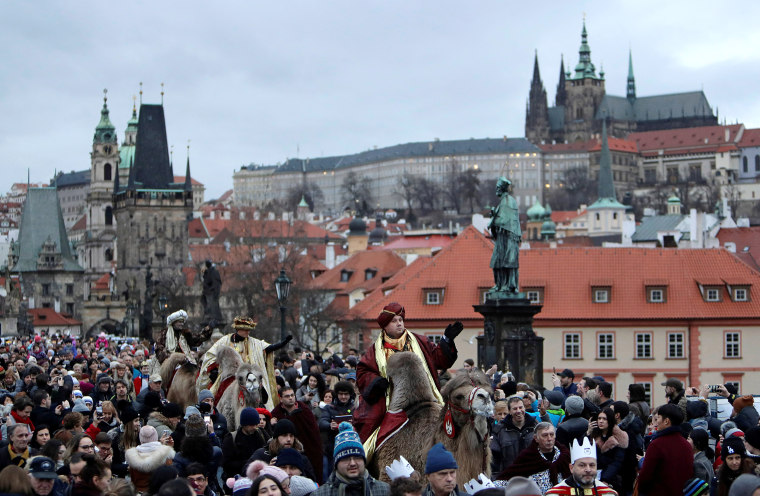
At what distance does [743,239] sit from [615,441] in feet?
224

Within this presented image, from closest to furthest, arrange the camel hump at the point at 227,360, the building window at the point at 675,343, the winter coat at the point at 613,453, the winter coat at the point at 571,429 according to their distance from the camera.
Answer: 1. the winter coat at the point at 613,453
2. the winter coat at the point at 571,429
3. the camel hump at the point at 227,360
4. the building window at the point at 675,343

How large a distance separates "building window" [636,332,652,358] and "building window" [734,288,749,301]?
10.8ft

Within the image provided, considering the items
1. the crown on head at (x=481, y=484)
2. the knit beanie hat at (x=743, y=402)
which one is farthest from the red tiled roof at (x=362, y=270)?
the crown on head at (x=481, y=484)

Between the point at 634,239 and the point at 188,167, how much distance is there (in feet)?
132

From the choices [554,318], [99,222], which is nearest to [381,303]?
[554,318]

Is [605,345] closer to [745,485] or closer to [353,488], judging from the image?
[353,488]

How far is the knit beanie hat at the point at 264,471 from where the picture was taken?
7836 millimetres

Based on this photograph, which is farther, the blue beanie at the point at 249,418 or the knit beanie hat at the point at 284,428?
the blue beanie at the point at 249,418

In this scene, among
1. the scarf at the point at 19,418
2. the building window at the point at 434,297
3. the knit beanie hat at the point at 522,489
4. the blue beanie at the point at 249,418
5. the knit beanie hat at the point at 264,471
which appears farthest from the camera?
the building window at the point at 434,297

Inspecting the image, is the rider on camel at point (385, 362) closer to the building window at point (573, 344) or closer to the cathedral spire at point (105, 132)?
the building window at point (573, 344)

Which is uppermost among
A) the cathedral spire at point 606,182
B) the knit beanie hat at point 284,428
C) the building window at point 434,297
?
the cathedral spire at point 606,182

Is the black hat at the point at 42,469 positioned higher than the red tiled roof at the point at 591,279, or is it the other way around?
the red tiled roof at the point at 591,279

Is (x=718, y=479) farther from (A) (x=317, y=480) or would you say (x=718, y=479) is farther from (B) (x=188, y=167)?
(B) (x=188, y=167)

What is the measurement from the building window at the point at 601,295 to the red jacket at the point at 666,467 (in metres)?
37.0
